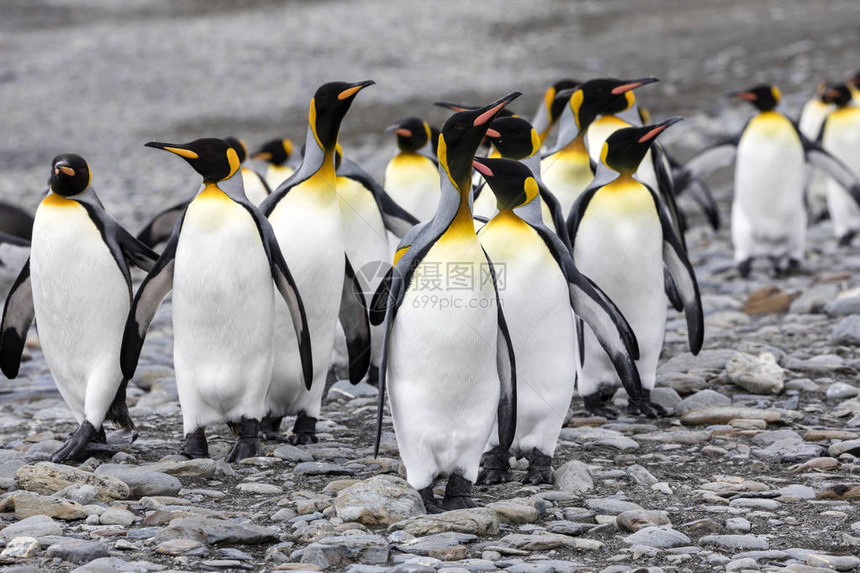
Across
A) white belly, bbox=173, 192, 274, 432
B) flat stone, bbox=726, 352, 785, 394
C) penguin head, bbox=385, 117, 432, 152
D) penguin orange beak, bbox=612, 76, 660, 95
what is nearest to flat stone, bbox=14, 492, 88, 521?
white belly, bbox=173, 192, 274, 432

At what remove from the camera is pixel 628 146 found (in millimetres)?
5039

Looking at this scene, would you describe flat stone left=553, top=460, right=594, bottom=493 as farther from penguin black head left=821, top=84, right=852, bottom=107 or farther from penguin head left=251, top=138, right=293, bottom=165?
penguin black head left=821, top=84, right=852, bottom=107

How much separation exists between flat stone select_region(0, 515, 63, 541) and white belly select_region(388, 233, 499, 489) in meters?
1.15

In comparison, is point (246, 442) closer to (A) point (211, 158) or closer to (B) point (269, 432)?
(B) point (269, 432)

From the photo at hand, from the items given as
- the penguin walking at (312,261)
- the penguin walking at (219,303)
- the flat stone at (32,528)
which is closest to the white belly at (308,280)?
the penguin walking at (312,261)

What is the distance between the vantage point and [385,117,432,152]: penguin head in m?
6.77

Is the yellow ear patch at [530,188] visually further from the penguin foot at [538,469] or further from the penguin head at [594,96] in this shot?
the penguin head at [594,96]

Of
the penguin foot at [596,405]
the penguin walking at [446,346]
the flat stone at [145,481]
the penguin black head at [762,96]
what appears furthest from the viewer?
the penguin black head at [762,96]

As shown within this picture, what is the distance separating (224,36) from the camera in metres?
28.2

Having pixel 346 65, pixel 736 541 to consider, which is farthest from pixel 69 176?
pixel 346 65

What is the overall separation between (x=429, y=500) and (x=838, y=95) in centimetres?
763

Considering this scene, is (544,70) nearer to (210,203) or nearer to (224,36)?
(224,36)

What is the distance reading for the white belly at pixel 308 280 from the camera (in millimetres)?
4770

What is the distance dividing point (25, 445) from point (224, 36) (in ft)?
80.6
